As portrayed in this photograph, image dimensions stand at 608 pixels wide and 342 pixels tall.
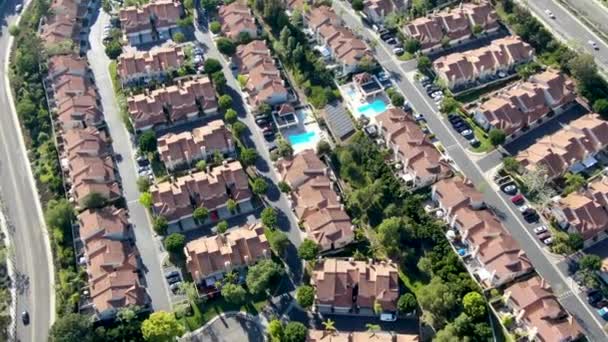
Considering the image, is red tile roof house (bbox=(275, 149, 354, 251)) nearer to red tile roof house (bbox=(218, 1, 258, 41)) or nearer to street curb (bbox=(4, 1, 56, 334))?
red tile roof house (bbox=(218, 1, 258, 41))

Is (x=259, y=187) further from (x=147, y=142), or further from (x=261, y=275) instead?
(x=147, y=142)

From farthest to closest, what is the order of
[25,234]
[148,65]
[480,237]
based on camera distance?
[148,65]
[25,234]
[480,237]

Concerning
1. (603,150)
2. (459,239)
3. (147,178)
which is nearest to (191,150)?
(147,178)

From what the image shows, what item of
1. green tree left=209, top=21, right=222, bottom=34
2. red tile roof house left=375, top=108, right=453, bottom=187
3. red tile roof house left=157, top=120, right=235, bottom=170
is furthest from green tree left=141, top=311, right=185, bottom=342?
green tree left=209, top=21, right=222, bottom=34

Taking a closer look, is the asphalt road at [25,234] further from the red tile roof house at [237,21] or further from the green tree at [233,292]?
the red tile roof house at [237,21]

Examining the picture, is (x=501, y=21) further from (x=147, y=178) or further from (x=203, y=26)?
(x=147, y=178)

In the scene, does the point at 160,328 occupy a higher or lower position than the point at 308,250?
lower

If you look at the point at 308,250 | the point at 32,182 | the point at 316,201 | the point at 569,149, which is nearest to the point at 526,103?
the point at 569,149
